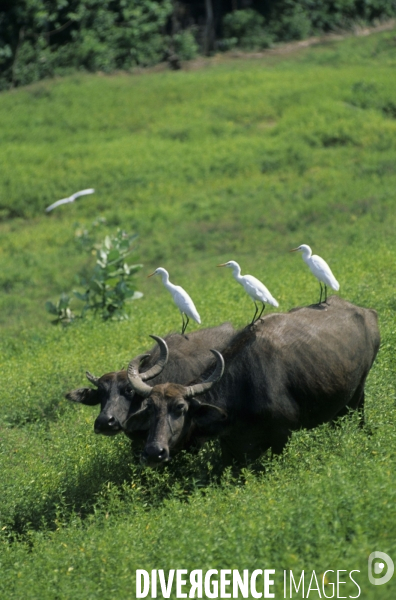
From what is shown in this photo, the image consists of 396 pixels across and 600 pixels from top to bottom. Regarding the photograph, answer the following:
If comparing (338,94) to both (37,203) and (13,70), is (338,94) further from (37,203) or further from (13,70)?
(13,70)

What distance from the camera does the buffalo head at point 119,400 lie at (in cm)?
789

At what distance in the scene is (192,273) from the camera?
630 inches

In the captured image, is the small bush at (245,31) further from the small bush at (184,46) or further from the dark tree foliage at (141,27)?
the small bush at (184,46)

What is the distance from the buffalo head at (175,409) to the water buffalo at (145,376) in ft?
0.70

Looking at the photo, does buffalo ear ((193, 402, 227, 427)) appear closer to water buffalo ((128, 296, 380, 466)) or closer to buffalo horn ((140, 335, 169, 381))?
water buffalo ((128, 296, 380, 466))

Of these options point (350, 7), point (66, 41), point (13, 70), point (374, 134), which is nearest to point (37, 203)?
point (374, 134)

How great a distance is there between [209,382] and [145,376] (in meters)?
0.65

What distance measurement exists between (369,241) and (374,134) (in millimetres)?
7030

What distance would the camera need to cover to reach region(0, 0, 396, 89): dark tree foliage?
29.6m

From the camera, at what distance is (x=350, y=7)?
33.7m

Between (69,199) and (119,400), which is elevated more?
(119,400)

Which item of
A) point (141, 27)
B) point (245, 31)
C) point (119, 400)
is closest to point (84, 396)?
point (119, 400)

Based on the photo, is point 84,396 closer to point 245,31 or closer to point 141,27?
point 141,27

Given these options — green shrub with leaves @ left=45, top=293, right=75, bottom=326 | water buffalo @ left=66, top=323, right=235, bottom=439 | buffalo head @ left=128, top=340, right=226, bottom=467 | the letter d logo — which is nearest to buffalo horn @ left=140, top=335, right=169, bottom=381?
water buffalo @ left=66, top=323, right=235, bottom=439
